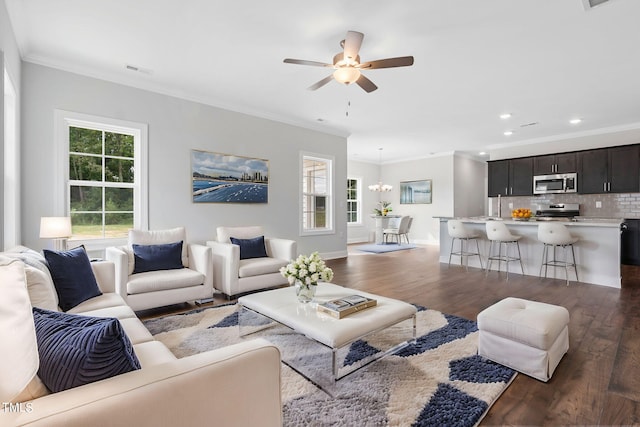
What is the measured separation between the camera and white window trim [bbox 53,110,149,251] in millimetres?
3654

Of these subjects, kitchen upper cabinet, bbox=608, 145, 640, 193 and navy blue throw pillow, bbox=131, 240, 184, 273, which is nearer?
navy blue throw pillow, bbox=131, 240, 184, 273

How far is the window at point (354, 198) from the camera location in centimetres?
1015

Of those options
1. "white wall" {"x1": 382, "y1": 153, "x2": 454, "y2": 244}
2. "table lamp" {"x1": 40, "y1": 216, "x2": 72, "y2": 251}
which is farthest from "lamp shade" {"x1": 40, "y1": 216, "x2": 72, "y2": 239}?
"white wall" {"x1": 382, "y1": 153, "x2": 454, "y2": 244}

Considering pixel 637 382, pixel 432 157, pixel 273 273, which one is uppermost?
pixel 432 157

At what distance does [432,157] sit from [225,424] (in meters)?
9.66

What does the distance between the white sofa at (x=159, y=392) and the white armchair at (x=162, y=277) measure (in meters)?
2.27

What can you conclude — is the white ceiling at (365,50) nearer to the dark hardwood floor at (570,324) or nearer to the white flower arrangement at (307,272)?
the white flower arrangement at (307,272)

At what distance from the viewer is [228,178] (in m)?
5.05

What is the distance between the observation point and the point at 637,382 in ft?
6.52

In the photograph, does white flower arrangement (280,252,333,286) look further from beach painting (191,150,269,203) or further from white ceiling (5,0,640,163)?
beach painting (191,150,269,203)

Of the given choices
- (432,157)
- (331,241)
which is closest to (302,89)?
(331,241)

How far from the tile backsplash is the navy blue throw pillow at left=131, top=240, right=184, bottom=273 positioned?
753 cm

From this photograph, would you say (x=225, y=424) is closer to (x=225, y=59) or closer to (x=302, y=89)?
(x=225, y=59)

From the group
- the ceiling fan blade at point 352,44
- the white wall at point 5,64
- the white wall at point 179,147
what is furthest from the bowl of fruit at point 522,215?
the white wall at point 5,64
